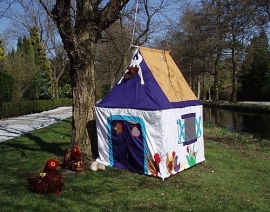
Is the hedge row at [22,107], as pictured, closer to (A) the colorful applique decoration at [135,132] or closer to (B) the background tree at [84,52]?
(B) the background tree at [84,52]

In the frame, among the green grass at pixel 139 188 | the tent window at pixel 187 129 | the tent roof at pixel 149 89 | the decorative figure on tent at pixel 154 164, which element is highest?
the tent roof at pixel 149 89

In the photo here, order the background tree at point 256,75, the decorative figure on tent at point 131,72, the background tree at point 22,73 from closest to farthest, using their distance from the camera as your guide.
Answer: the decorative figure on tent at point 131,72, the background tree at point 22,73, the background tree at point 256,75

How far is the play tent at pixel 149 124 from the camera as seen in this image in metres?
8.56

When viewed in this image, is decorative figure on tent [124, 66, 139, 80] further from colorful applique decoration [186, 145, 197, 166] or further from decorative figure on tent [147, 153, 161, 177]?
colorful applique decoration [186, 145, 197, 166]

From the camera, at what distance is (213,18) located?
142 ft

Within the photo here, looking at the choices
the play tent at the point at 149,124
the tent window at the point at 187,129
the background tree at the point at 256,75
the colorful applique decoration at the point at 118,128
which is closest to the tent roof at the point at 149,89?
the play tent at the point at 149,124

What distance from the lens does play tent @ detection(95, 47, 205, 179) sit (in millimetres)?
8562

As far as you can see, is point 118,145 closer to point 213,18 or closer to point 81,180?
point 81,180

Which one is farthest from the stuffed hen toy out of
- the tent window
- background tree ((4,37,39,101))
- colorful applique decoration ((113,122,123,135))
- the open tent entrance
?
background tree ((4,37,39,101))

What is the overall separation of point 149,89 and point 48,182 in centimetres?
354

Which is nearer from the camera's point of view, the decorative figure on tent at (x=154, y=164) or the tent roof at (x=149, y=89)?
the decorative figure on tent at (x=154, y=164)

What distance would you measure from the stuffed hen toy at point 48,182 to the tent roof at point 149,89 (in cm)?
271

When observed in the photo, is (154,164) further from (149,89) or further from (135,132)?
(149,89)

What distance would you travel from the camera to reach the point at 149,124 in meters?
8.60
